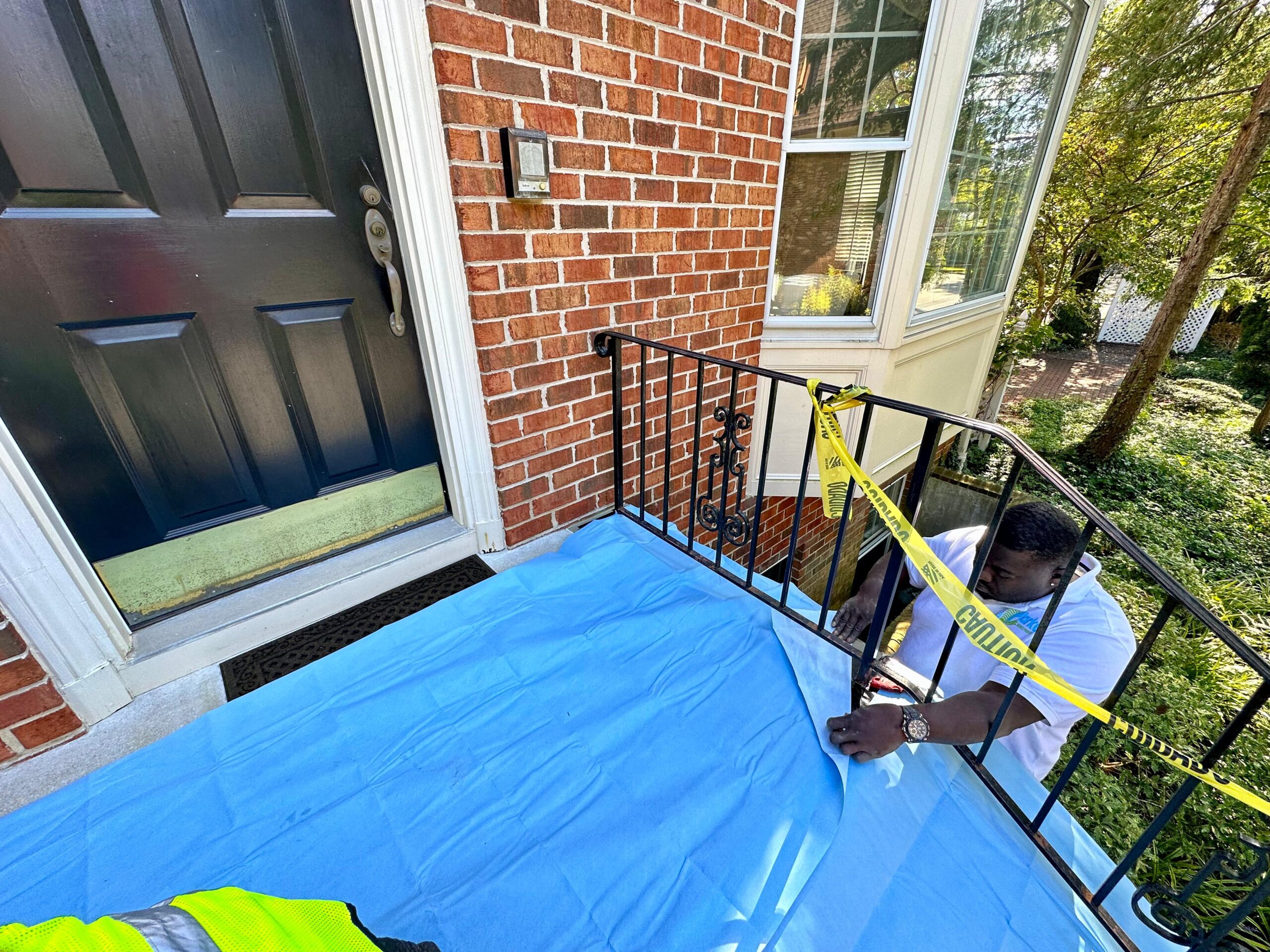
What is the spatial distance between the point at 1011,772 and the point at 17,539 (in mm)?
2503

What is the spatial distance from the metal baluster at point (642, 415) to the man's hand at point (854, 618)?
888 millimetres

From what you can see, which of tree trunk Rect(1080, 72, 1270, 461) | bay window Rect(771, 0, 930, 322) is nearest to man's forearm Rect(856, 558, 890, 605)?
bay window Rect(771, 0, 930, 322)

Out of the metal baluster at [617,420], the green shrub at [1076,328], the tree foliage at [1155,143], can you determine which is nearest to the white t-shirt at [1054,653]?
the metal baluster at [617,420]

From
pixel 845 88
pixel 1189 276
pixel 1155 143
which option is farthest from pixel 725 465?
pixel 1155 143

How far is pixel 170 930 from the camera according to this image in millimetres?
596

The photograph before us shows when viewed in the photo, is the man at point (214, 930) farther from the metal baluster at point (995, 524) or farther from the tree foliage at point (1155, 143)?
the tree foliage at point (1155, 143)

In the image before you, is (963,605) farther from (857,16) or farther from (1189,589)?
(1189,589)

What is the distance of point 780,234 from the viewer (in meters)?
2.85

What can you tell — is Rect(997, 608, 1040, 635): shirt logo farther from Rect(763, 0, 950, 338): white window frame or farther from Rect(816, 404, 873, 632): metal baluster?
Rect(763, 0, 950, 338): white window frame

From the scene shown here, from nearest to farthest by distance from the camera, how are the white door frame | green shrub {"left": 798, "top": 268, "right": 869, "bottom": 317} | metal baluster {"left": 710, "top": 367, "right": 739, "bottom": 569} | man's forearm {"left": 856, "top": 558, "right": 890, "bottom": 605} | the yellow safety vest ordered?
the yellow safety vest → the white door frame → metal baluster {"left": 710, "top": 367, "right": 739, "bottom": 569} → man's forearm {"left": 856, "top": 558, "right": 890, "bottom": 605} → green shrub {"left": 798, "top": 268, "right": 869, "bottom": 317}

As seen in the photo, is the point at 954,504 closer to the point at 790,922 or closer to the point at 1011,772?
the point at 1011,772

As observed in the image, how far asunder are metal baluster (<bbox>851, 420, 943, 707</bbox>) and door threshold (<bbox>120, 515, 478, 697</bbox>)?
1430 millimetres

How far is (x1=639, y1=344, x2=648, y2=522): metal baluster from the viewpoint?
1867 millimetres

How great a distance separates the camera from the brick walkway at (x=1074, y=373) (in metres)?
10.8
